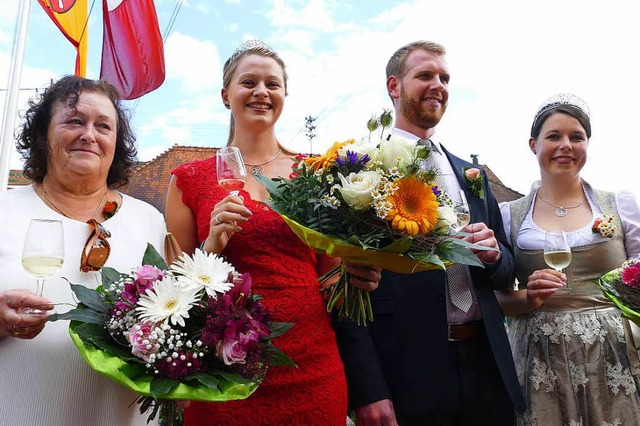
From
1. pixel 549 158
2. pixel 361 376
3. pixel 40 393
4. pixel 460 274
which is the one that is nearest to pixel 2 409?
pixel 40 393

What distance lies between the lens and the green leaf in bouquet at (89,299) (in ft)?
5.64

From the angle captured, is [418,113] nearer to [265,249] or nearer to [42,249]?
[265,249]

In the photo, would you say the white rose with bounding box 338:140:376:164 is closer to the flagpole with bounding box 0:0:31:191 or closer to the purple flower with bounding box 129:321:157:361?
the purple flower with bounding box 129:321:157:361

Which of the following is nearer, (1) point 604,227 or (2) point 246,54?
(2) point 246,54

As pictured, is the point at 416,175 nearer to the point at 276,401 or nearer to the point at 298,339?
the point at 298,339

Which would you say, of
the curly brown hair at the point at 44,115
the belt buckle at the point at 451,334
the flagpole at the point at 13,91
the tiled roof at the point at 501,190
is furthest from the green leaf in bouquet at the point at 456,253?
the tiled roof at the point at 501,190

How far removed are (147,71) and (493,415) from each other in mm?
Answer: 7663

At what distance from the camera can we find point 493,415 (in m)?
2.51

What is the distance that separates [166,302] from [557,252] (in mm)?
2030

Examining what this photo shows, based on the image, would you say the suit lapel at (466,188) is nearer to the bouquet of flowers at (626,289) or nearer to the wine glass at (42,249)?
the bouquet of flowers at (626,289)

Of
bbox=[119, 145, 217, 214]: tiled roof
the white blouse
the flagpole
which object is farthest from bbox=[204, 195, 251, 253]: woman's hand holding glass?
bbox=[119, 145, 217, 214]: tiled roof

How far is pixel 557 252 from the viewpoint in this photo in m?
2.67

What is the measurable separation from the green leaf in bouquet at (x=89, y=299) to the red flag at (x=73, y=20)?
7.13 meters

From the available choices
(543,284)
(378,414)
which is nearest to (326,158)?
(378,414)
